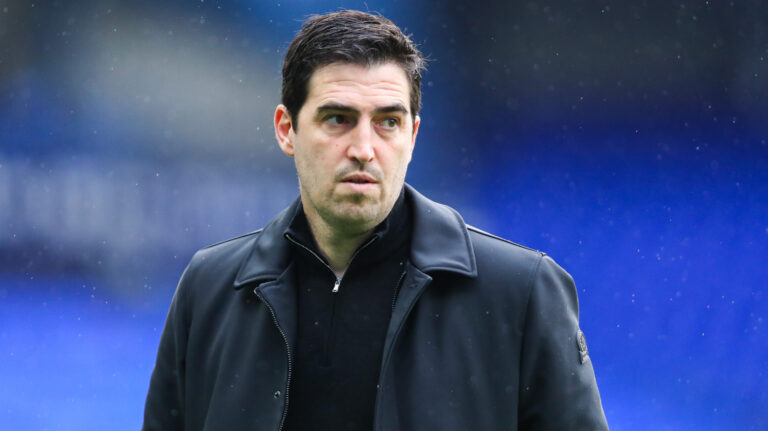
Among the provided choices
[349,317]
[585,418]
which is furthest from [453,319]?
[585,418]

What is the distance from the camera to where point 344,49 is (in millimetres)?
2643

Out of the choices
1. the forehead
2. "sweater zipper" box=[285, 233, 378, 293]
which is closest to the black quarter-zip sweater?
"sweater zipper" box=[285, 233, 378, 293]

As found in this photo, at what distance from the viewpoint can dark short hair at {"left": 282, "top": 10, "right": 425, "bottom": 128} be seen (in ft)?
8.66

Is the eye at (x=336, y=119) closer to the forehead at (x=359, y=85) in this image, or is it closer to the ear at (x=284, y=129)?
the forehead at (x=359, y=85)

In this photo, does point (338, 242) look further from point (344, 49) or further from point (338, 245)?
point (344, 49)

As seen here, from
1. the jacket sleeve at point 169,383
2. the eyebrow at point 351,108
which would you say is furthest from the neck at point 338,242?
the jacket sleeve at point 169,383

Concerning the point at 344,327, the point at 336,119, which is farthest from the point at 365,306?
the point at 336,119

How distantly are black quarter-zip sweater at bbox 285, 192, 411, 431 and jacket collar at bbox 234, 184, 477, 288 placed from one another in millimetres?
63

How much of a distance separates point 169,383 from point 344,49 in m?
1.38

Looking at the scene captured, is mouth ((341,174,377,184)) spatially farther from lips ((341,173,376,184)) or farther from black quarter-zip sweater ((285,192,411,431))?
black quarter-zip sweater ((285,192,411,431))

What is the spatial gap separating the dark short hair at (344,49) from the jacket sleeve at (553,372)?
2.80ft

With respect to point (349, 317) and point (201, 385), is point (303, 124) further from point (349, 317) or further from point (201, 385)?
point (201, 385)

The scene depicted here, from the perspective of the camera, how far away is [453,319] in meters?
2.48

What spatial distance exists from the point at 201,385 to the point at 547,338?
4.01ft
